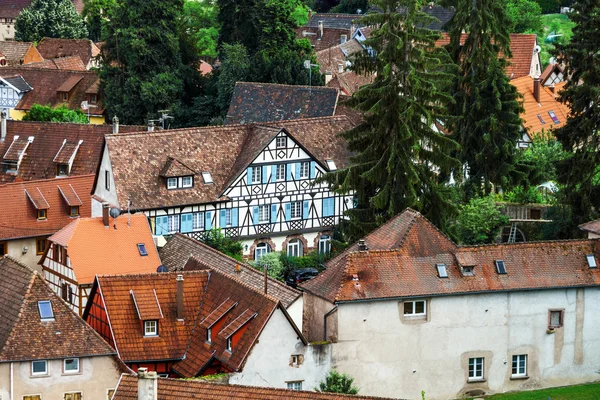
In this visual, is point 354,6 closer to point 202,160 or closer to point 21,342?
point 202,160

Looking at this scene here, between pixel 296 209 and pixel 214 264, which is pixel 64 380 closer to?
pixel 214 264

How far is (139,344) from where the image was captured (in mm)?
70375

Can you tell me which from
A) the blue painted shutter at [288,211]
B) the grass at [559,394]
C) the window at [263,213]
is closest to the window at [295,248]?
the blue painted shutter at [288,211]

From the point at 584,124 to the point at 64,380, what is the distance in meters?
29.6

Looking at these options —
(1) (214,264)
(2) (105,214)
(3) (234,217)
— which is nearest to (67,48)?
(3) (234,217)

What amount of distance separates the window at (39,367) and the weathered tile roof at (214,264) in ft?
31.2

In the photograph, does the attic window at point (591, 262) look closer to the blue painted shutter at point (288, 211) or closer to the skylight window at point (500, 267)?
the skylight window at point (500, 267)

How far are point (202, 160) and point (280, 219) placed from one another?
5.28m

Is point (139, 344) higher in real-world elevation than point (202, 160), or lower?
lower

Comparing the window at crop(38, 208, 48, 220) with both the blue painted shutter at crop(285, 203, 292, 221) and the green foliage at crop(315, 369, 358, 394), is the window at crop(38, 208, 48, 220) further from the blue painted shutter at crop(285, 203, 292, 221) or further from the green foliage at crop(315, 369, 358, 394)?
the green foliage at crop(315, 369, 358, 394)

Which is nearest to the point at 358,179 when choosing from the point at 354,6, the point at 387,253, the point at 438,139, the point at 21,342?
the point at 438,139

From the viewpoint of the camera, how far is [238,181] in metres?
92.3

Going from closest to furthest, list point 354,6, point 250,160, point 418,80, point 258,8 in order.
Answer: point 418,80 → point 250,160 → point 258,8 → point 354,6

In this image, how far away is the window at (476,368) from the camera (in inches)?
2817
